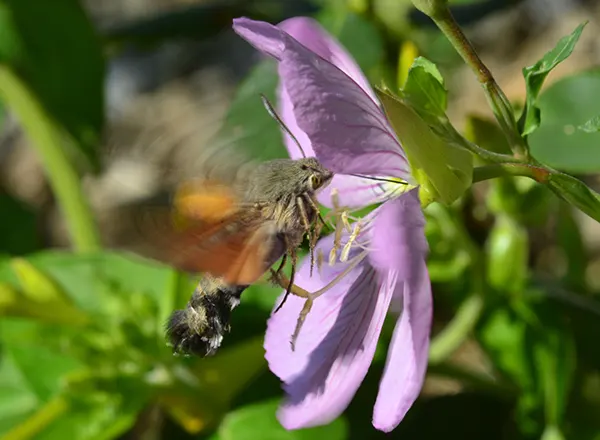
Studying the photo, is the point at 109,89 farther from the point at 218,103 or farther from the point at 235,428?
the point at 235,428

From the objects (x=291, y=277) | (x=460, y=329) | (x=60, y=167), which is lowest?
(x=460, y=329)

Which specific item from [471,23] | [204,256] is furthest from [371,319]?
[471,23]

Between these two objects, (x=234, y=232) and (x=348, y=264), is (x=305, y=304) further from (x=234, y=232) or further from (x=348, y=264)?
(x=234, y=232)

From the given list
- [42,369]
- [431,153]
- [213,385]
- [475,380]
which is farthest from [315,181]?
[42,369]

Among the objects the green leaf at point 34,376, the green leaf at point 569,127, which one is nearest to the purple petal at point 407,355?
the green leaf at point 569,127

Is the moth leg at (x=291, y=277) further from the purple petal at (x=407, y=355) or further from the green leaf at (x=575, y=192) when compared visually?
the green leaf at (x=575, y=192)

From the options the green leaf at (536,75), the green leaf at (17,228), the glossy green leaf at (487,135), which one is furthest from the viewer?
the green leaf at (17,228)
